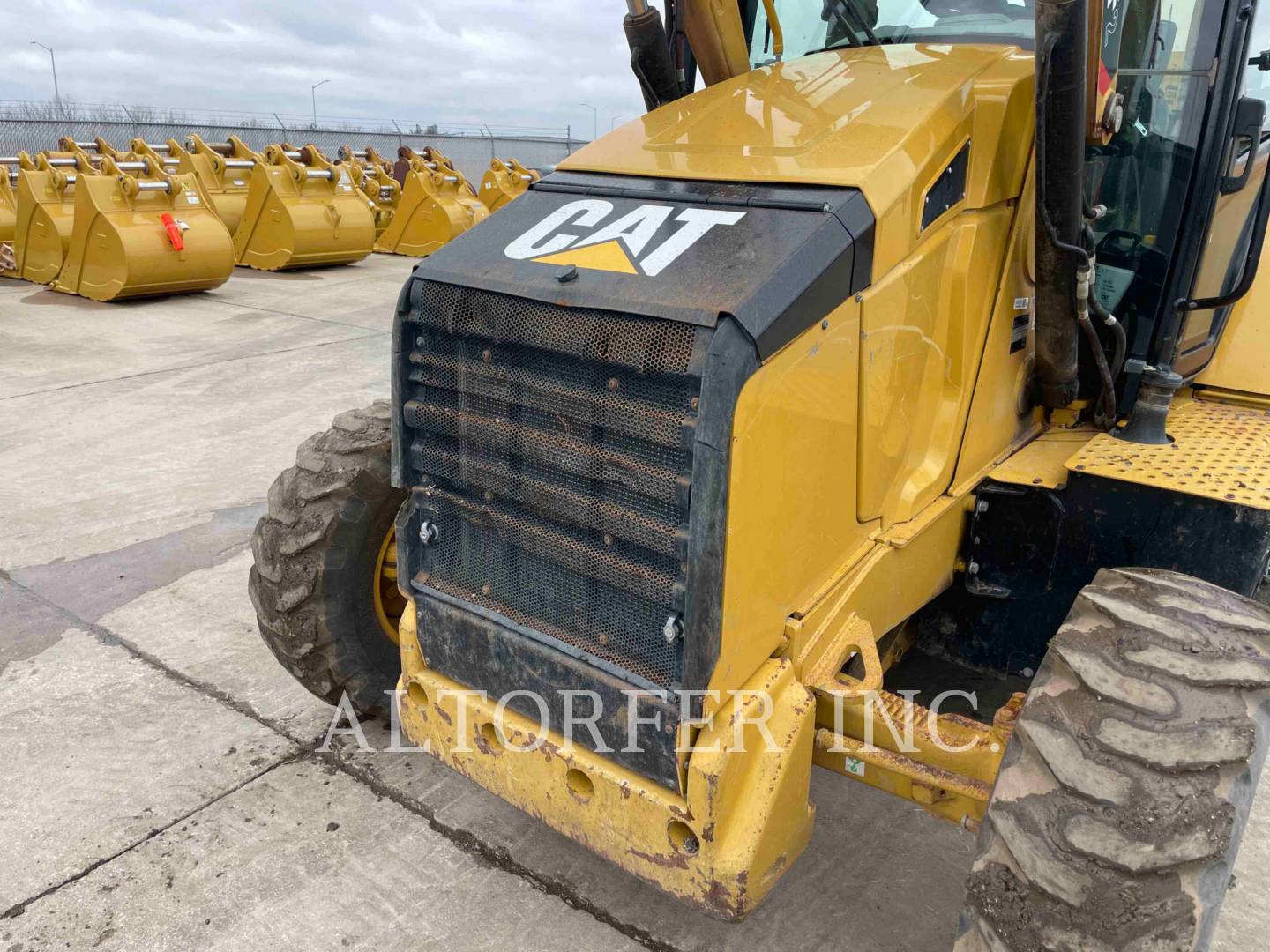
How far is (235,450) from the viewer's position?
6.54m

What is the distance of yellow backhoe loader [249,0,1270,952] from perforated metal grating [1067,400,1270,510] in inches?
0.8

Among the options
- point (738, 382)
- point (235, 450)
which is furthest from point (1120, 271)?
point (235, 450)

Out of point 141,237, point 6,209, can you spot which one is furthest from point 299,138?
point 141,237

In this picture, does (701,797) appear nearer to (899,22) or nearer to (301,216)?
(899,22)

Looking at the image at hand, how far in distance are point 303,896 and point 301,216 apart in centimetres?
1221

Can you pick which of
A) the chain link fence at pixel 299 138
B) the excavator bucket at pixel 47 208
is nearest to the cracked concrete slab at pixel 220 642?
the excavator bucket at pixel 47 208

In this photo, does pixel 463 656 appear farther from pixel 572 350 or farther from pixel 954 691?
pixel 954 691

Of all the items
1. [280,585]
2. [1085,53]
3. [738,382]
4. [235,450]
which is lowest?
[235,450]

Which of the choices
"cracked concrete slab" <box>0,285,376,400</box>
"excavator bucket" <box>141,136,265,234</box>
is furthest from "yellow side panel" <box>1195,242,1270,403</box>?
"excavator bucket" <box>141,136,265,234</box>

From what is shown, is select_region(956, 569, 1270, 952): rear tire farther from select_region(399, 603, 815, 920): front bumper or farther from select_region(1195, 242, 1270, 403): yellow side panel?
select_region(1195, 242, 1270, 403): yellow side panel

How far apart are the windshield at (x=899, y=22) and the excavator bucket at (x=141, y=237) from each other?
9.68 metres

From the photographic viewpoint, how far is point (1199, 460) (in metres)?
2.89

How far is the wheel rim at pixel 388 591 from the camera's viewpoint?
334 centimetres

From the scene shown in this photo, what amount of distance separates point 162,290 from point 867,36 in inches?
415
